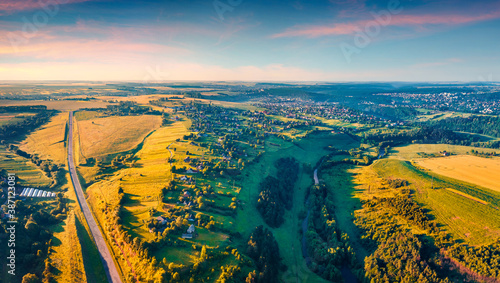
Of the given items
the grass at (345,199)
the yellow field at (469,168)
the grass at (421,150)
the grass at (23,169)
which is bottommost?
the grass at (345,199)

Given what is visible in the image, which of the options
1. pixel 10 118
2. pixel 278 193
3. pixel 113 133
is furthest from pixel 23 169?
pixel 278 193

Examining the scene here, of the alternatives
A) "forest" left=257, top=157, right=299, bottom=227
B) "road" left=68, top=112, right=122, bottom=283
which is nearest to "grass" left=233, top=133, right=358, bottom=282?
"forest" left=257, top=157, right=299, bottom=227

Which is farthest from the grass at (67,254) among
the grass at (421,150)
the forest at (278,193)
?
the grass at (421,150)

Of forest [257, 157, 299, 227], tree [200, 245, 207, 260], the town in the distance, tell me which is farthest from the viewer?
forest [257, 157, 299, 227]

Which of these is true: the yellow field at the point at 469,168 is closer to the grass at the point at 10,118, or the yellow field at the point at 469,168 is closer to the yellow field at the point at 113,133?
the yellow field at the point at 113,133

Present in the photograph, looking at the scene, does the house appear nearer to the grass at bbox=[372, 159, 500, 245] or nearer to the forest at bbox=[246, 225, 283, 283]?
the forest at bbox=[246, 225, 283, 283]

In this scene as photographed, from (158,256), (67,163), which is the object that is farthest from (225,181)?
(67,163)

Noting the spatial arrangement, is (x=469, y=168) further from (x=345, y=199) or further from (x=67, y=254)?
(x=67, y=254)
